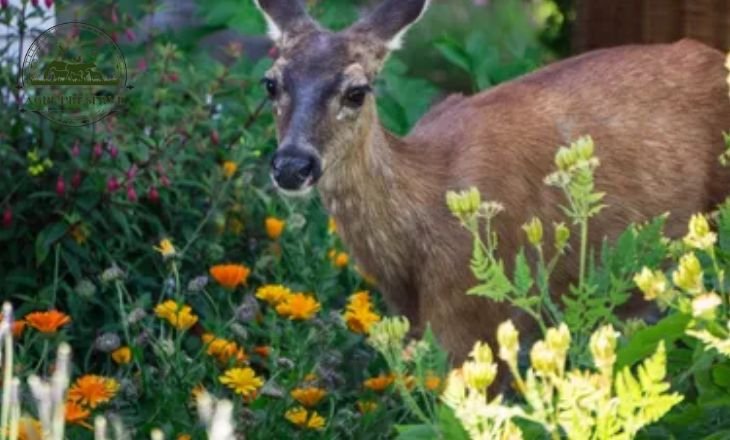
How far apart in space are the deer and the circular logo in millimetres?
815

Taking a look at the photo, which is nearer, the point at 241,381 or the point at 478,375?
the point at 478,375

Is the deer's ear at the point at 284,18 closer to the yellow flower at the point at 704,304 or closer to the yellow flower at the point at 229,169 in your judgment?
the yellow flower at the point at 229,169

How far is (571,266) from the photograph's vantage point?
5922mm

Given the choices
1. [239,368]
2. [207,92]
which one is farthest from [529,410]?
[207,92]

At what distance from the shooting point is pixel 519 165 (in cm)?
591

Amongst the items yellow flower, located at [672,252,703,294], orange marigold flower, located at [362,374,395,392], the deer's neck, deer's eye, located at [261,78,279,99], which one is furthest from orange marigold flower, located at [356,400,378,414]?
yellow flower, located at [672,252,703,294]

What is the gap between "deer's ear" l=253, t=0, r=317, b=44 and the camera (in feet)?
19.3

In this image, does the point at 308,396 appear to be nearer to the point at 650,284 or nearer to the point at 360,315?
the point at 360,315

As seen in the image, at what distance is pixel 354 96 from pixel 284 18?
0.50m

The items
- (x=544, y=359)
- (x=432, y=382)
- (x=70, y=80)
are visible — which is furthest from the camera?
(x=70, y=80)

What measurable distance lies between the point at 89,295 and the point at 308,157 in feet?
2.98

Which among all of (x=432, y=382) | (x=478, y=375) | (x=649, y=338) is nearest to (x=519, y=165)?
(x=432, y=382)

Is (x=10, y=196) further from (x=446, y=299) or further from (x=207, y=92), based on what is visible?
(x=446, y=299)

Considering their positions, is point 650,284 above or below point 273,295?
above
